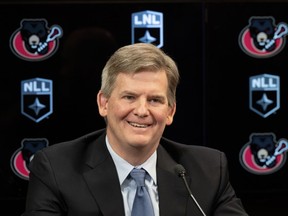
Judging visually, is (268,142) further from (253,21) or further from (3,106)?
(3,106)

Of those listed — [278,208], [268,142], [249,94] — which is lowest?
[278,208]

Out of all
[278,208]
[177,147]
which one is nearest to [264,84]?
[278,208]

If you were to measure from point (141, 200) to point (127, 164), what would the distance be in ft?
0.49

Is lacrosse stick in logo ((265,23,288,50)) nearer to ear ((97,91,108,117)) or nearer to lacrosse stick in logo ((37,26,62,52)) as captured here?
lacrosse stick in logo ((37,26,62,52))

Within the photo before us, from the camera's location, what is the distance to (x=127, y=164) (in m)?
2.54

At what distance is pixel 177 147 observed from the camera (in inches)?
107

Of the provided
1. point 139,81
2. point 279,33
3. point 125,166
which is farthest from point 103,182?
point 279,33

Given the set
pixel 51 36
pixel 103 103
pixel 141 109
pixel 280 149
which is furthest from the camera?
pixel 280 149

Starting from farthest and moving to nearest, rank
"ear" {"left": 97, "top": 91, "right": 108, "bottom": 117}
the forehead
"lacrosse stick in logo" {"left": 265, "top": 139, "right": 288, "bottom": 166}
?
"lacrosse stick in logo" {"left": 265, "top": 139, "right": 288, "bottom": 166}
"ear" {"left": 97, "top": 91, "right": 108, "bottom": 117}
the forehead

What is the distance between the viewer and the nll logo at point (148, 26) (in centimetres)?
369

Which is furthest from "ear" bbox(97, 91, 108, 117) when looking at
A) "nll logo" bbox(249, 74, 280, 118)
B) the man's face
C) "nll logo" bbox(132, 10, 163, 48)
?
"nll logo" bbox(249, 74, 280, 118)

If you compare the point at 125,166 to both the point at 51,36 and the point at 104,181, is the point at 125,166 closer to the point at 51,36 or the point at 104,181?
the point at 104,181

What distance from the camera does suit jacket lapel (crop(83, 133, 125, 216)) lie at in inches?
96.0

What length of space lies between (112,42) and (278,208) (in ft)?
4.33
